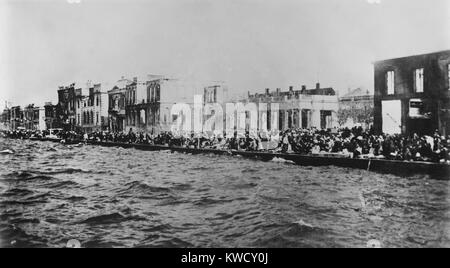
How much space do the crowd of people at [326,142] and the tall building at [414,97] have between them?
61cm

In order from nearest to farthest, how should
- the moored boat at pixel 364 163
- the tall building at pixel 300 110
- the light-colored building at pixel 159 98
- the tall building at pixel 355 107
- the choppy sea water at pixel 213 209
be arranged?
the choppy sea water at pixel 213 209, the moored boat at pixel 364 163, the tall building at pixel 355 107, the light-colored building at pixel 159 98, the tall building at pixel 300 110

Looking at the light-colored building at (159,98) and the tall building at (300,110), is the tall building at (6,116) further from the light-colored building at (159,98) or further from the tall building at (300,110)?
the tall building at (300,110)

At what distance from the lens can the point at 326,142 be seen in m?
11.2

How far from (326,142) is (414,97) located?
2766mm

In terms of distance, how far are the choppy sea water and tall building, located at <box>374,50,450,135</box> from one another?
2.33 meters

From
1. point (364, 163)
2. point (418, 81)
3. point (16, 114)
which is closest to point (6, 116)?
point (16, 114)

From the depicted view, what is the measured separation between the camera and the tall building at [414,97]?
9.55m

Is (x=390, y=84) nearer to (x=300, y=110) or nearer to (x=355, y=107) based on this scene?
(x=355, y=107)

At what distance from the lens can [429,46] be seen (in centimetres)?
671

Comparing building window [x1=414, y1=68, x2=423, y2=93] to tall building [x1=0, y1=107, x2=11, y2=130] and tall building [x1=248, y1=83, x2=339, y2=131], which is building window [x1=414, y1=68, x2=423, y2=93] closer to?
tall building [x1=248, y1=83, x2=339, y2=131]

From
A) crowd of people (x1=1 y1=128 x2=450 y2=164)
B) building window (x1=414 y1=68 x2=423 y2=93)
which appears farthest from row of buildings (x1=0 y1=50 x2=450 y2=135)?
crowd of people (x1=1 y1=128 x2=450 y2=164)

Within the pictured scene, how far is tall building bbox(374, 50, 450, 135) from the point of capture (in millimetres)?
9547

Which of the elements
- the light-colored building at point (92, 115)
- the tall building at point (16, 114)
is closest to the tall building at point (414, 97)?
the tall building at point (16, 114)

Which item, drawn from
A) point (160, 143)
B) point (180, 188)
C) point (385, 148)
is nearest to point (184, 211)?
point (180, 188)
